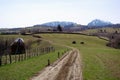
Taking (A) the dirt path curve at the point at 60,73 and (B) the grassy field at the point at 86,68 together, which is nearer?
(A) the dirt path curve at the point at 60,73

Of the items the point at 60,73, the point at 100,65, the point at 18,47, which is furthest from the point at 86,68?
the point at 18,47

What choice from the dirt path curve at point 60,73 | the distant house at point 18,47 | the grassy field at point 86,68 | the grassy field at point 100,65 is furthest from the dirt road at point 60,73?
the distant house at point 18,47

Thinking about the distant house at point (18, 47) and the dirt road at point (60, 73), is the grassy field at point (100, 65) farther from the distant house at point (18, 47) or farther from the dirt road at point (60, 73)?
the distant house at point (18, 47)

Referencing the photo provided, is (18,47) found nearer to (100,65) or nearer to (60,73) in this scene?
(100,65)

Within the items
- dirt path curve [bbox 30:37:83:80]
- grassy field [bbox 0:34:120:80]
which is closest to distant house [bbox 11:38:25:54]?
grassy field [bbox 0:34:120:80]

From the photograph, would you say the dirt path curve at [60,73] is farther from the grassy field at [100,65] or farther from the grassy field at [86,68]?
the grassy field at [100,65]

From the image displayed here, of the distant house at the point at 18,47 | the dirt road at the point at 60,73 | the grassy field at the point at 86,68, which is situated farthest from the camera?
the distant house at the point at 18,47

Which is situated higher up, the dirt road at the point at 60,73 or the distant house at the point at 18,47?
the dirt road at the point at 60,73

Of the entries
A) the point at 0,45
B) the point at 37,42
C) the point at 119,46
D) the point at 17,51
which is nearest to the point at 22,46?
the point at 17,51

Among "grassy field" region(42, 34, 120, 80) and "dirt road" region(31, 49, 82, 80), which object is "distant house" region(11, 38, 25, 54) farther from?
"dirt road" region(31, 49, 82, 80)

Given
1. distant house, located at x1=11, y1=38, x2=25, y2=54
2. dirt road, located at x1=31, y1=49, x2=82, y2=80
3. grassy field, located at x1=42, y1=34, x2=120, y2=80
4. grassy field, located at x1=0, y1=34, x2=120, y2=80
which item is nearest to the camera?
dirt road, located at x1=31, y1=49, x2=82, y2=80

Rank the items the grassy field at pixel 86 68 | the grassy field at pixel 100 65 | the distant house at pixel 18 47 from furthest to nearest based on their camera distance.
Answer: the distant house at pixel 18 47
the grassy field at pixel 100 65
the grassy field at pixel 86 68

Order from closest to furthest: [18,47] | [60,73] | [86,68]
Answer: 1. [60,73]
2. [86,68]
3. [18,47]

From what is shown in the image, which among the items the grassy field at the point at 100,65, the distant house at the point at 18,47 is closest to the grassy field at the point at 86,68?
the grassy field at the point at 100,65
